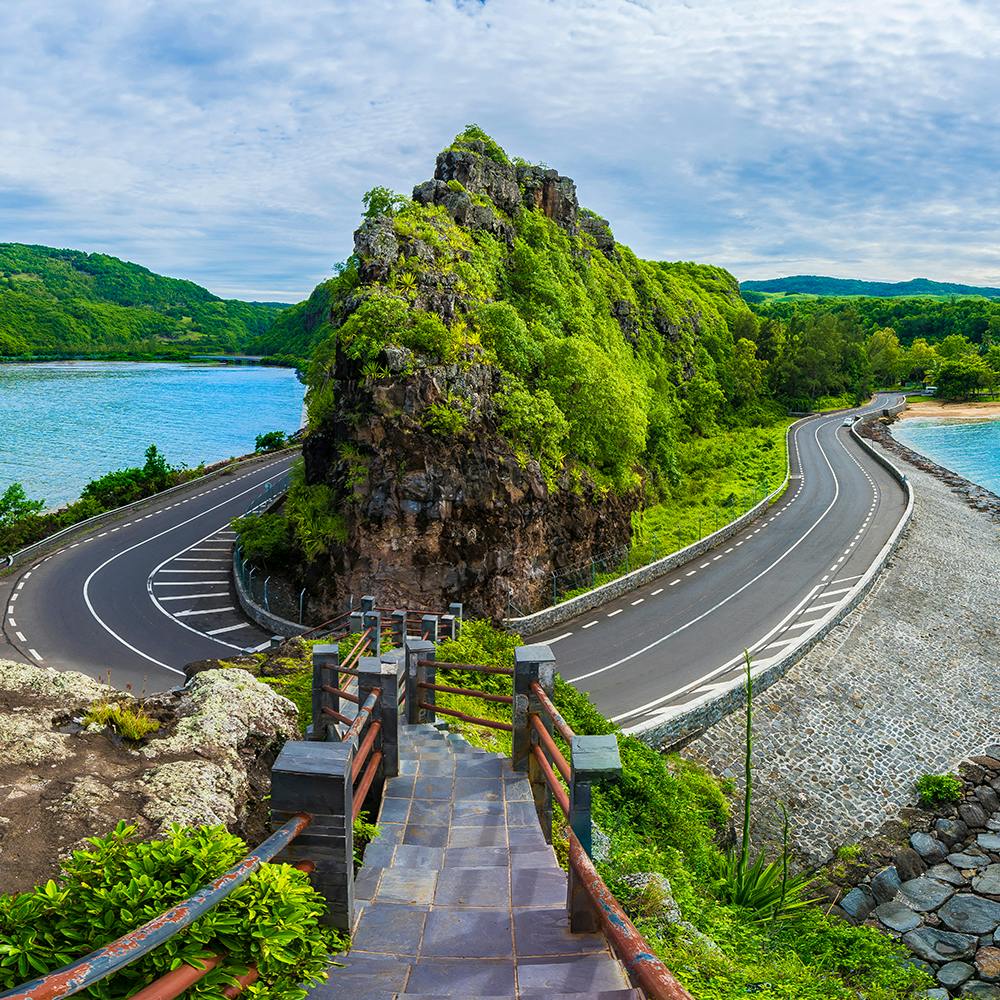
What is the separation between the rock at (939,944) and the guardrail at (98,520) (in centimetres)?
3433

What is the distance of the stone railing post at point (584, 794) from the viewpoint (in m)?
3.99

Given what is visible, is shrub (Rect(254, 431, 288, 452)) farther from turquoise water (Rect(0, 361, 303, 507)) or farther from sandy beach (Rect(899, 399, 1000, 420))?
sandy beach (Rect(899, 399, 1000, 420))

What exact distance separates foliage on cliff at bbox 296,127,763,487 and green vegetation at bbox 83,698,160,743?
1846 centimetres

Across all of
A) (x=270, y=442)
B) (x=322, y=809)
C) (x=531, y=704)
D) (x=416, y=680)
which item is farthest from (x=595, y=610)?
(x=270, y=442)

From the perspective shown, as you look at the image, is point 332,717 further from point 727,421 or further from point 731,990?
point 727,421

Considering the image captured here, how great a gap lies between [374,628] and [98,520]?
1293 inches

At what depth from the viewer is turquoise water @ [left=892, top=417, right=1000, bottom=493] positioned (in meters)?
60.7

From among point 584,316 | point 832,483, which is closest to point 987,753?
point 584,316

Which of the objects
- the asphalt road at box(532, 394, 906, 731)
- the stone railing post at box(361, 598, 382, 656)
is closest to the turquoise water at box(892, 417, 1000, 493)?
the asphalt road at box(532, 394, 906, 731)

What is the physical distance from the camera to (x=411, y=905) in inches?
176

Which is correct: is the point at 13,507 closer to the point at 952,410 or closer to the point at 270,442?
the point at 270,442

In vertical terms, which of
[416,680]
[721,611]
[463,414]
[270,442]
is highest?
[463,414]

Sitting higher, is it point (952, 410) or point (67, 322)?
point (67, 322)

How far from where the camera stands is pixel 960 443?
74.3 m
